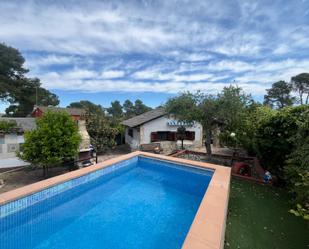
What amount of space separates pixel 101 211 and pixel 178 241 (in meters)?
3.06

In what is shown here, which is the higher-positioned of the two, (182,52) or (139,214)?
(182,52)

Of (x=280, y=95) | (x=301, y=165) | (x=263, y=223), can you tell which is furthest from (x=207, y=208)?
(x=280, y=95)

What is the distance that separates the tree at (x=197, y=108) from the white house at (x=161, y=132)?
21.0 feet

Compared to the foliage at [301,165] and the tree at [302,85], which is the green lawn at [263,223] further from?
the tree at [302,85]

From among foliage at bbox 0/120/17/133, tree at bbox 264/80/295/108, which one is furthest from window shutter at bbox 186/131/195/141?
tree at bbox 264/80/295/108

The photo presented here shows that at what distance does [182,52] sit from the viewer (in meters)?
14.9

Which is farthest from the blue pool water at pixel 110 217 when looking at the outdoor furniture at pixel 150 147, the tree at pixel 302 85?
the tree at pixel 302 85

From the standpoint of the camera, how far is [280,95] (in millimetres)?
42812

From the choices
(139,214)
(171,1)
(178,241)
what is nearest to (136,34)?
(171,1)

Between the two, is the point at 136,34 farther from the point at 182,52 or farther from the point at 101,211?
the point at 101,211

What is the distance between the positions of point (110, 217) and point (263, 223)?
17.3 feet

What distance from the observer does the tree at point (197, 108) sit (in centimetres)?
1226

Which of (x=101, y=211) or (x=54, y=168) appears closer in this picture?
(x=101, y=211)

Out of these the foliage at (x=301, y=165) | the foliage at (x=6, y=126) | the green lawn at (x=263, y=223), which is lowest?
the green lawn at (x=263, y=223)
